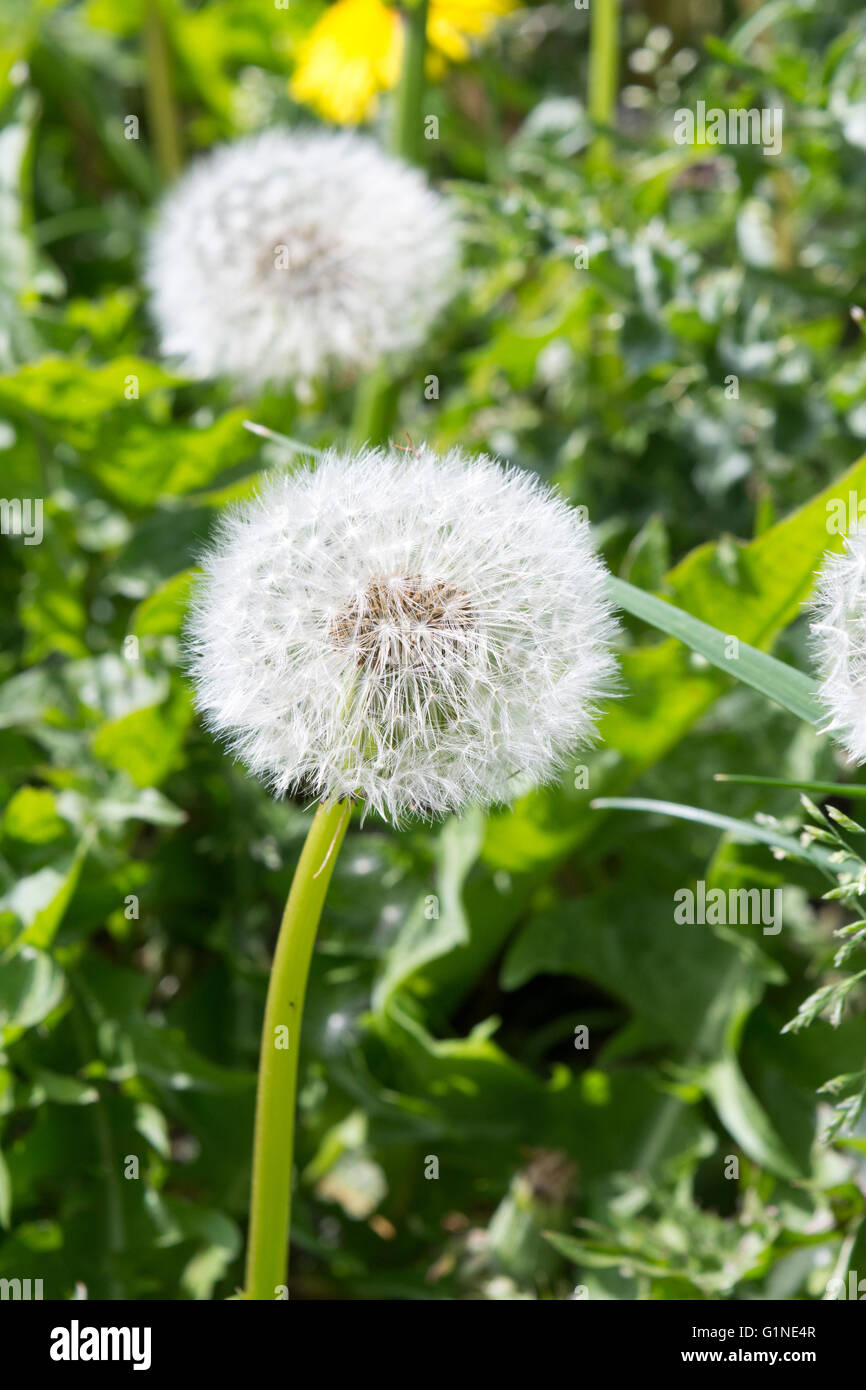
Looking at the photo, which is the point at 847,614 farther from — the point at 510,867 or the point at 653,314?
the point at 653,314

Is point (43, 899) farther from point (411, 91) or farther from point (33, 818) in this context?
point (411, 91)

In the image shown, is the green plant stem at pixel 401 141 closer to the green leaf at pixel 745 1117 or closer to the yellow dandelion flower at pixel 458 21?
the yellow dandelion flower at pixel 458 21

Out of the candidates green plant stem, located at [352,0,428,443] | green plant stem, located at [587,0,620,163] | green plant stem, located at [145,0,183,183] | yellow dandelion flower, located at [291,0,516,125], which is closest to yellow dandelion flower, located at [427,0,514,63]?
yellow dandelion flower, located at [291,0,516,125]

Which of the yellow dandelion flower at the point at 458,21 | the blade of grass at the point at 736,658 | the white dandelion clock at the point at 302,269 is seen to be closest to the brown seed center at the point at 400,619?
the blade of grass at the point at 736,658

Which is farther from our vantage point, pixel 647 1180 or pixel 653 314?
pixel 653 314
